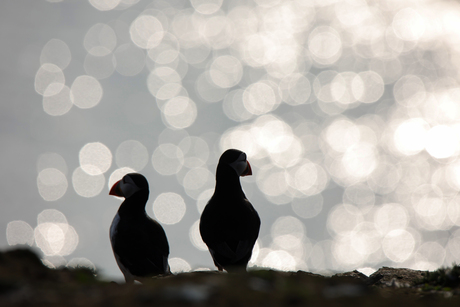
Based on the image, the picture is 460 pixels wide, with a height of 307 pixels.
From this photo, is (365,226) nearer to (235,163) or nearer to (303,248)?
(303,248)

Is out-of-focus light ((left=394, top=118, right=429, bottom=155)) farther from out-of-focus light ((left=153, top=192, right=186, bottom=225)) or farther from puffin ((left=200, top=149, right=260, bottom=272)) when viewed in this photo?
puffin ((left=200, top=149, right=260, bottom=272))

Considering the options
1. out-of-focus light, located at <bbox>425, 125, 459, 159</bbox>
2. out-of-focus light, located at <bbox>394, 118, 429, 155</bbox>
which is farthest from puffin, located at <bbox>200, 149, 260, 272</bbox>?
out-of-focus light, located at <bbox>394, 118, 429, 155</bbox>

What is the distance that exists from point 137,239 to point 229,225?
6.12ft

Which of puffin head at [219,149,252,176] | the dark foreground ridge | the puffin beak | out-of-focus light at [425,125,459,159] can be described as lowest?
the dark foreground ridge

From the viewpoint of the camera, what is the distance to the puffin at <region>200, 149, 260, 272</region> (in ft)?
29.9

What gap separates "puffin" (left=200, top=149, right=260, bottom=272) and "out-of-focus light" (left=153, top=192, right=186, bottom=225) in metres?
58.5

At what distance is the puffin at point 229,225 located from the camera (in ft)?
29.9

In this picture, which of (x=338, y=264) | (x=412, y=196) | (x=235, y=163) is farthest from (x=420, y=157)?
(x=235, y=163)

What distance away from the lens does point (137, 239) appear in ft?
31.1

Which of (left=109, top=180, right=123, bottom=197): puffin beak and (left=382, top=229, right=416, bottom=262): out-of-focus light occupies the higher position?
(left=109, top=180, right=123, bottom=197): puffin beak

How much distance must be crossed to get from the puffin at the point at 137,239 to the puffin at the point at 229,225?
0.98 meters

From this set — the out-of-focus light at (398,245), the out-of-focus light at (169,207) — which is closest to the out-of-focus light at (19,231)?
the out-of-focus light at (169,207)

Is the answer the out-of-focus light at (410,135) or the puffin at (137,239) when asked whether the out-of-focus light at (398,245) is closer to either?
the out-of-focus light at (410,135)

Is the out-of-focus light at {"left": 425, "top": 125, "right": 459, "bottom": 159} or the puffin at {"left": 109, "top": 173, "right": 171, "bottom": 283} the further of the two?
the out-of-focus light at {"left": 425, "top": 125, "right": 459, "bottom": 159}
